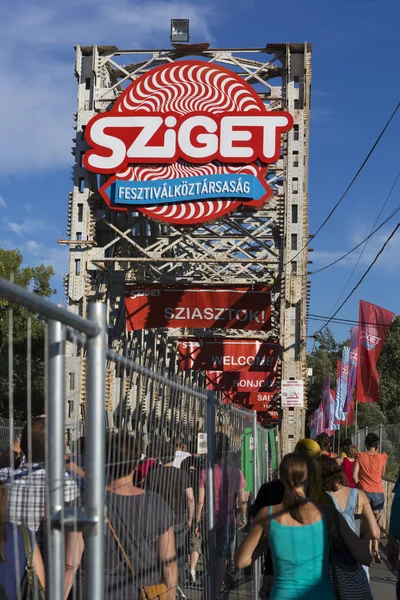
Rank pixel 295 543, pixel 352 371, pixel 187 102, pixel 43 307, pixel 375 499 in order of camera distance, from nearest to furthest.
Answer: pixel 43 307
pixel 295 543
pixel 375 499
pixel 187 102
pixel 352 371

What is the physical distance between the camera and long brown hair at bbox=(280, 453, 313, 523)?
16.5ft

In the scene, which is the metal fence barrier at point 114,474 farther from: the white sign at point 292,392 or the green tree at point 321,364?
the green tree at point 321,364

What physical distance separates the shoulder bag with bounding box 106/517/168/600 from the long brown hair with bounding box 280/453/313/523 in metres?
0.89

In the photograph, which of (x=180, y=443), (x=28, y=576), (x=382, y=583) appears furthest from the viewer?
(x=382, y=583)

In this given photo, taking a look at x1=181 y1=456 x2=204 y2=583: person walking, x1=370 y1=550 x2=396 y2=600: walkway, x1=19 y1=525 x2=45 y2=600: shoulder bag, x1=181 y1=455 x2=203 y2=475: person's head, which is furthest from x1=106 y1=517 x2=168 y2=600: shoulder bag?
x1=370 y1=550 x2=396 y2=600: walkway

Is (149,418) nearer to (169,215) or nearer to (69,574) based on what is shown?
(69,574)

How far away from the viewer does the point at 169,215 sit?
19.0 metres

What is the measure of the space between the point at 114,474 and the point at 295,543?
152cm

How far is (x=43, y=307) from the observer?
2686 millimetres

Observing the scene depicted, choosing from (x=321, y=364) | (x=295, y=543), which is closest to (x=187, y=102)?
(x=295, y=543)

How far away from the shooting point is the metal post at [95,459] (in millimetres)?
3205

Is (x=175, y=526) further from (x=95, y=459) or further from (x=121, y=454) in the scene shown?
(x=95, y=459)

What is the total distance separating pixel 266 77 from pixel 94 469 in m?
18.6

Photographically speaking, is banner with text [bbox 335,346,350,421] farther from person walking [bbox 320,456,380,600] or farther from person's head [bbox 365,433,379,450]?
person walking [bbox 320,456,380,600]
